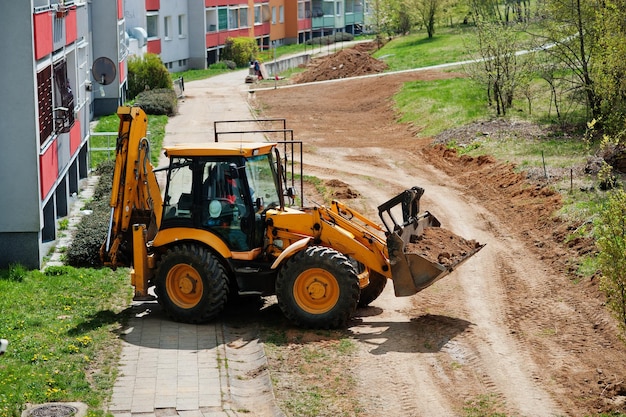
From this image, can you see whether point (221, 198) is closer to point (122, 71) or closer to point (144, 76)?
point (122, 71)

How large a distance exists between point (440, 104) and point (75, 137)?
17262 millimetres

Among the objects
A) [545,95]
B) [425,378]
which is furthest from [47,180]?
[545,95]

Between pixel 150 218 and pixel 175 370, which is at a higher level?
pixel 150 218

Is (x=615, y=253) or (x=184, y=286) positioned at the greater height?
(x=615, y=253)

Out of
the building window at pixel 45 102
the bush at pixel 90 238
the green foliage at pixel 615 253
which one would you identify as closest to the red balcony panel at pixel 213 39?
the bush at pixel 90 238

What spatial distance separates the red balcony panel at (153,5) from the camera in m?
57.2

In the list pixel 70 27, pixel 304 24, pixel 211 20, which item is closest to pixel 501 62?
pixel 70 27

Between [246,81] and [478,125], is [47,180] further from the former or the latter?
[246,81]

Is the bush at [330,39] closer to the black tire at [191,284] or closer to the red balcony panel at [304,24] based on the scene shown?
the red balcony panel at [304,24]

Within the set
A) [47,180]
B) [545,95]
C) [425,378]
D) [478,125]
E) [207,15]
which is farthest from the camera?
[207,15]

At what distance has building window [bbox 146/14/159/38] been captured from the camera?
58466 mm

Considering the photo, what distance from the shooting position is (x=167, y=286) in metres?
15.8

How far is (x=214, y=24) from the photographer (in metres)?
67.9

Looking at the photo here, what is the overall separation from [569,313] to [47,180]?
10.3 metres
